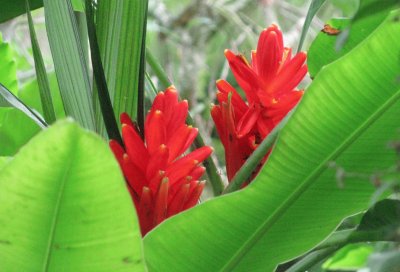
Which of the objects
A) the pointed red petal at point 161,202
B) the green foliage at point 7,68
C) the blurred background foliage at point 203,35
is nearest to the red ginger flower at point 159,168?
the pointed red petal at point 161,202

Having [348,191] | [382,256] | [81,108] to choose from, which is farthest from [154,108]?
[382,256]

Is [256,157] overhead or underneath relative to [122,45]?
underneath

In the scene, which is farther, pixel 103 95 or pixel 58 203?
pixel 103 95

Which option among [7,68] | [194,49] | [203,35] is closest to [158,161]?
[7,68]

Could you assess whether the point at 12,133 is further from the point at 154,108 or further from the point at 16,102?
the point at 154,108

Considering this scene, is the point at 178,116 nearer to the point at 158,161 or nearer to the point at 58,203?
the point at 158,161

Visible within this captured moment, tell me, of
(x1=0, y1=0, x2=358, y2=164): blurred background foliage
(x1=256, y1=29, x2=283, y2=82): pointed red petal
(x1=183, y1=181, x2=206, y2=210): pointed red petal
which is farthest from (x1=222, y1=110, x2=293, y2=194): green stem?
(x1=0, y1=0, x2=358, y2=164): blurred background foliage

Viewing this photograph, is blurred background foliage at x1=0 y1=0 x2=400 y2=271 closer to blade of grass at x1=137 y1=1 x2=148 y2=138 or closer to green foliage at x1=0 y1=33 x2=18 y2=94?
green foliage at x1=0 y1=33 x2=18 y2=94

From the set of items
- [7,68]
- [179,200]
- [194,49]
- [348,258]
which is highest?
[194,49]
